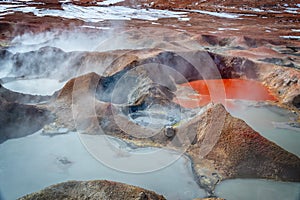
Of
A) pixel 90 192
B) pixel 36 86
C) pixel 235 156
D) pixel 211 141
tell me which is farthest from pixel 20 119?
pixel 235 156

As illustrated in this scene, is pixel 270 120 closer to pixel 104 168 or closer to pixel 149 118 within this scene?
pixel 149 118

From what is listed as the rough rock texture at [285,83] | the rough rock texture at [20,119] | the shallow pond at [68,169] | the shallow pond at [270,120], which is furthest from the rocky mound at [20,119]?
the rough rock texture at [285,83]

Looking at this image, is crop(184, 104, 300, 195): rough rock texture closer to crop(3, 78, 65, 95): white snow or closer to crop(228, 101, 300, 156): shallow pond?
crop(228, 101, 300, 156): shallow pond

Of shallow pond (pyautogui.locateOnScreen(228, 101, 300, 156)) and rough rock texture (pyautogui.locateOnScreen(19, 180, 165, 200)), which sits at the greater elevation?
rough rock texture (pyautogui.locateOnScreen(19, 180, 165, 200))

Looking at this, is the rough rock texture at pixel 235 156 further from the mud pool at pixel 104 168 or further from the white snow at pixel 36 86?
the white snow at pixel 36 86

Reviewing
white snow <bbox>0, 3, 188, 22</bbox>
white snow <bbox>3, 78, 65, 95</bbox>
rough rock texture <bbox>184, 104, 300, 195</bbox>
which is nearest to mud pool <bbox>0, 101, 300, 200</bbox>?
rough rock texture <bbox>184, 104, 300, 195</bbox>
